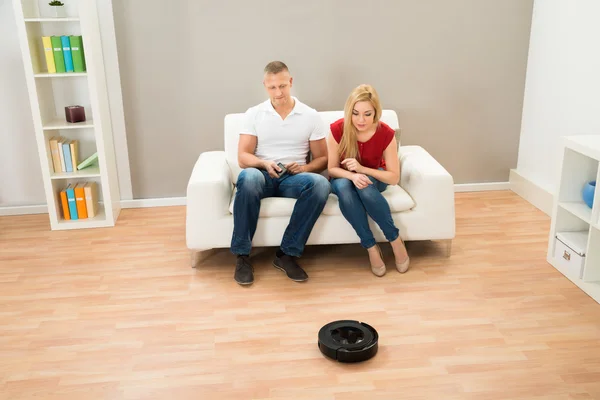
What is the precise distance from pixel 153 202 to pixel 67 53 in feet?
3.63

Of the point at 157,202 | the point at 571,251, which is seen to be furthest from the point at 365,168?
the point at 157,202

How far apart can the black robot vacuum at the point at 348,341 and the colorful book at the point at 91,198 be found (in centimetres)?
200

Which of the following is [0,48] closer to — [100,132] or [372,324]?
[100,132]

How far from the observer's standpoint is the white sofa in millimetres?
3098

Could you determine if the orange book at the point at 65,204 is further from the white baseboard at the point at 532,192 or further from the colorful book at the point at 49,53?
the white baseboard at the point at 532,192

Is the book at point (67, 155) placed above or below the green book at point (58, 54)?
below

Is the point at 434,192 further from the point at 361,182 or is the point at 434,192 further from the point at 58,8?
the point at 58,8

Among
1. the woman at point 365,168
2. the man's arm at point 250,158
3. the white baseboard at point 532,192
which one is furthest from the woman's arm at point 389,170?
the white baseboard at point 532,192

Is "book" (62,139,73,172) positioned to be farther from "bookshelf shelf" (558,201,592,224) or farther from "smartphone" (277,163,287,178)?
"bookshelf shelf" (558,201,592,224)

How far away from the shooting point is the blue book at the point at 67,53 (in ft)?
11.6

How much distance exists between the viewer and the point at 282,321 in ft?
8.88

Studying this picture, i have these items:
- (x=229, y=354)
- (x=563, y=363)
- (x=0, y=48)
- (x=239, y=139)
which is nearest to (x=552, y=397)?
(x=563, y=363)

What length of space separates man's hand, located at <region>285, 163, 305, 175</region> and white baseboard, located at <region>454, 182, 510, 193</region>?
1.52 meters

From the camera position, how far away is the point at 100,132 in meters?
3.68
